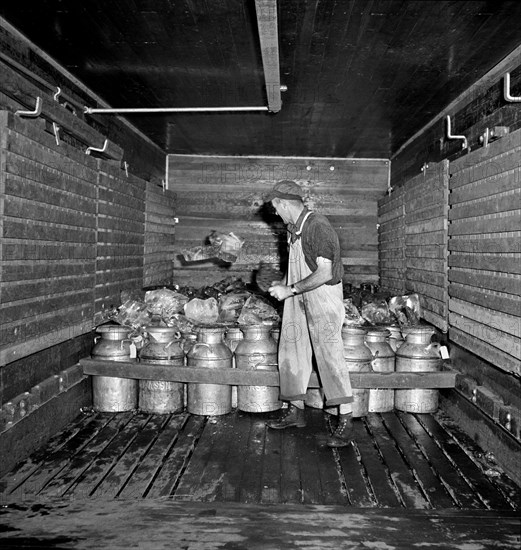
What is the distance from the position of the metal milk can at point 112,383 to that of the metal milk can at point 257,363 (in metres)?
1.11

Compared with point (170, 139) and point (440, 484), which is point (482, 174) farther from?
point (170, 139)

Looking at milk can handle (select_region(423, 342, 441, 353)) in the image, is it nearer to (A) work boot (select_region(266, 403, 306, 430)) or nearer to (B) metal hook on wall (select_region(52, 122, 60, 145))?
(A) work boot (select_region(266, 403, 306, 430))

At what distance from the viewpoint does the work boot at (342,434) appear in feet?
15.1

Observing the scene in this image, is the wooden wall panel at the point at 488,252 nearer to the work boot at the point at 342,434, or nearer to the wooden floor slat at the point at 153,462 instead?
the work boot at the point at 342,434

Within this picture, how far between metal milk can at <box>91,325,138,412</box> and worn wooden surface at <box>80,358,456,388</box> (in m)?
0.14

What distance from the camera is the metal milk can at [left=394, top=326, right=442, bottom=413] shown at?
5.59 meters

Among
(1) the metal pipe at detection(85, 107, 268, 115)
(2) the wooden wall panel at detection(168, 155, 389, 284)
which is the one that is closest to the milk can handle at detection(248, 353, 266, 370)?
(1) the metal pipe at detection(85, 107, 268, 115)

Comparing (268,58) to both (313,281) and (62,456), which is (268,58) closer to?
(313,281)

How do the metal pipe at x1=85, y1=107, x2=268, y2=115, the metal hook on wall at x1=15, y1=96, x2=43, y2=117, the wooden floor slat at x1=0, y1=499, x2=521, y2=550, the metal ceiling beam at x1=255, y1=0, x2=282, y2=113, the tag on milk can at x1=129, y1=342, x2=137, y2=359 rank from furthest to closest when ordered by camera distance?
1. the tag on milk can at x1=129, y1=342, x2=137, y2=359
2. the metal pipe at x1=85, y1=107, x2=268, y2=115
3. the metal hook on wall at x1=15, y1=96, x2=43, y2=117
4. the metal ceiling beam at x1=255, y1=0, x2=282, y2=113
5. the wooden floor slat at x1=0, y1=499, x2=521, y2=550

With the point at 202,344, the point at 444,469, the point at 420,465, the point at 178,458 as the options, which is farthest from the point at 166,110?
the point at 444,469

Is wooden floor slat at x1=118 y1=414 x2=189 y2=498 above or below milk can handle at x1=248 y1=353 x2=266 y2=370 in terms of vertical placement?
below

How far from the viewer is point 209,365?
18.1 feet

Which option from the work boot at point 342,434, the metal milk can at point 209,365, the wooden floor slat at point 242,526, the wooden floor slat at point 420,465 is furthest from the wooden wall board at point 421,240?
the wooden floor slat at point 242,526

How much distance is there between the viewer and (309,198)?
30.1 ft
